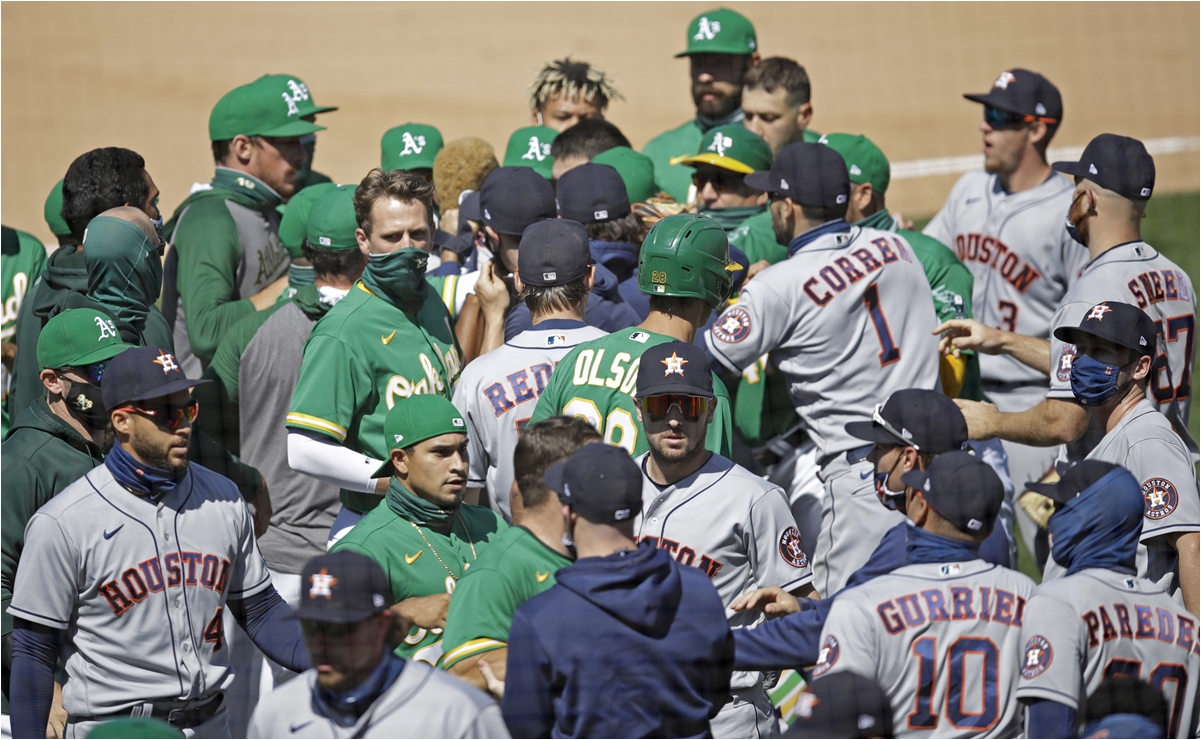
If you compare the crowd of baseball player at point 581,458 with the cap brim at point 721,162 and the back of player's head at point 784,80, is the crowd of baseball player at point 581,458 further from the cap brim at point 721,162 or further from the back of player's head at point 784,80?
the back of player's head at point 784,80

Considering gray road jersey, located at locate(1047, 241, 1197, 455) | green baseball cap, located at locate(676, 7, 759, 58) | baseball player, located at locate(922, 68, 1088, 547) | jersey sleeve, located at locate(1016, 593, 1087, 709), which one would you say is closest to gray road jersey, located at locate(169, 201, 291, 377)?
green baseball cap, located at locate(676, 7, 759, 58)

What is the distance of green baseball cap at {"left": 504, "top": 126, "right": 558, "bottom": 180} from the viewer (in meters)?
5.99

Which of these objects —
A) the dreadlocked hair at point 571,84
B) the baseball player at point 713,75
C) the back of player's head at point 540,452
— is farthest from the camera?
the baseball player at point 713,75

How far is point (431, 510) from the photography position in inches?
143

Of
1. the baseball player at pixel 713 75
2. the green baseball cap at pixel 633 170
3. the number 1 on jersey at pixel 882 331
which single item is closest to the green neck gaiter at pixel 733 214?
the green baseball cap at pixel 633 170

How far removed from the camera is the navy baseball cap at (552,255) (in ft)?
13.1

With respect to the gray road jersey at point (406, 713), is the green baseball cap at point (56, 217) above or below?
above

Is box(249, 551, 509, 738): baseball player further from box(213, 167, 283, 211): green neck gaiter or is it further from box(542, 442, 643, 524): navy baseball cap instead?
box(213, 167, 283, 211): green neck gaiter

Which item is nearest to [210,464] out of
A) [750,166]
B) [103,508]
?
[103,508]

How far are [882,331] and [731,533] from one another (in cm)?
141

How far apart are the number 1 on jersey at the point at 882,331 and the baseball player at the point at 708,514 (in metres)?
1.24

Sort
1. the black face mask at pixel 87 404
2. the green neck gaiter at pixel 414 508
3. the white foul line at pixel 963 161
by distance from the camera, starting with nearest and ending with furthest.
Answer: the green neck gaiter at pixel 414 508 < the black face mask at pixel 87 404 < the white foul line at pixel 963 161

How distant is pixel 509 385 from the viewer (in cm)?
406

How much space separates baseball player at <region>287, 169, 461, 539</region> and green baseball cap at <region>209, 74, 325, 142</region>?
1.27 m
